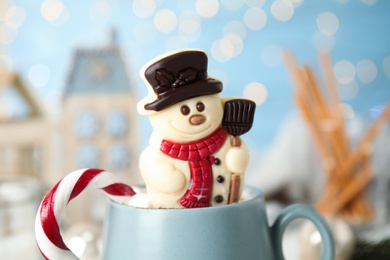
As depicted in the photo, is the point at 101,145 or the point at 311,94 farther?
the point at 101,145

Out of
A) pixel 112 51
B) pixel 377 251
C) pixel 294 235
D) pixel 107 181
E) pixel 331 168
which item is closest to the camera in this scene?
pixel 107 181

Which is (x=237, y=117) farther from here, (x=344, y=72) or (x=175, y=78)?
(x=344, y=72)

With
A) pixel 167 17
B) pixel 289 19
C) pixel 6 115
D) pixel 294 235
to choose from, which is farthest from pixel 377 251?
pixel 6 115

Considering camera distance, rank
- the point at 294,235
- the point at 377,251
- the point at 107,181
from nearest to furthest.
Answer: the point at 107,181
the point at 377,251
the point at 294,235

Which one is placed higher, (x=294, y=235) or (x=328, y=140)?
(x=328, y=140)

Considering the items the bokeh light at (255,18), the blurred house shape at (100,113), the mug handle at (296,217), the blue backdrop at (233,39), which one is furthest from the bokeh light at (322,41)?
the mug handle at (296,217)

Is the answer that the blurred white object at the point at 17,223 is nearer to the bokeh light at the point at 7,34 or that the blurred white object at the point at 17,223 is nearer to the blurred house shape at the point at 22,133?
the blurred house shape at the point at 22,133

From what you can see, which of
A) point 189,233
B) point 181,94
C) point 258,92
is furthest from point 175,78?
point 258,92

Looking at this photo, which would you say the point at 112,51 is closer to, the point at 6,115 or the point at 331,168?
the point at 6,115
